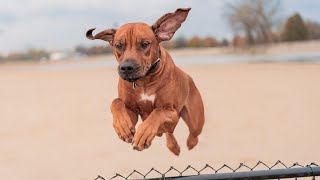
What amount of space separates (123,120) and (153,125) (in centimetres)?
15

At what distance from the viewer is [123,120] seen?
2324 mm

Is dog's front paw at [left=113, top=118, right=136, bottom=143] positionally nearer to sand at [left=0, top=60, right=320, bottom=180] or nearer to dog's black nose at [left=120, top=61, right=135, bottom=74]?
dog's black nose at [left=120, top=61, right=135, bottom=74]

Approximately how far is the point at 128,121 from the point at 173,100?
10.8 inches

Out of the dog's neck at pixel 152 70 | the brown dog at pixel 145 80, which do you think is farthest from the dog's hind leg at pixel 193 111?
the dog's neck at pixel 152 70

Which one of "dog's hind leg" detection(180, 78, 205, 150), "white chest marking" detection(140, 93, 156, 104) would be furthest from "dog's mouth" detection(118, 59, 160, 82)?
"dog's hind leg" detection(180, 78, 205, 150)

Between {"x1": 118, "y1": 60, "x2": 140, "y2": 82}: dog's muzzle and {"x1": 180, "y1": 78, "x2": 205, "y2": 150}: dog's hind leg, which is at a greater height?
{"x1": 118, "y1": 60, "x2": 140, "y2": 82}: dog's muzzle

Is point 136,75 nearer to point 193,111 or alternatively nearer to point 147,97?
point 147,97

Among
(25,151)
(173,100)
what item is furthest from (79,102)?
(173,100)

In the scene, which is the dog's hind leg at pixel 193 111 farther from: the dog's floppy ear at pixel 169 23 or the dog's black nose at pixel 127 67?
the dog's black nose at pixel 127 67

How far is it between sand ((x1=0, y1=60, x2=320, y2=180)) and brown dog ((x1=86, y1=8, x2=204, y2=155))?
5.06 m

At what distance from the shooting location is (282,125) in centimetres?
1041

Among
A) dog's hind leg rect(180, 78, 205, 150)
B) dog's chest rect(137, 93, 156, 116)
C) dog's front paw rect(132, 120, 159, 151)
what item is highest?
dog's chest rect(137, 93, 156, 116)

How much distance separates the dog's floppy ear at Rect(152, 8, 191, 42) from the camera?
2.25 meters

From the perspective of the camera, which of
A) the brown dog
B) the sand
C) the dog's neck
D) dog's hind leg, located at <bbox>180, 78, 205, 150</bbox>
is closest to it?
the brown dog
